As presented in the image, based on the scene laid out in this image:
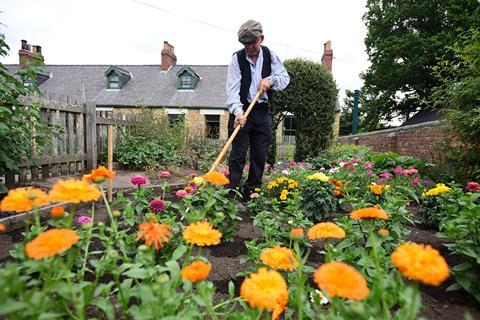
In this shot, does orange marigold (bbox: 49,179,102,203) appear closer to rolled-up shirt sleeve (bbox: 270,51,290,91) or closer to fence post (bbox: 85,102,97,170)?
rolled-up shirt sleeve (bbox: 270,51,290,91)

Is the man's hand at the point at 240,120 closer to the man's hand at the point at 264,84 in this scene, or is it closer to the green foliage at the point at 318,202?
the man's hand at the point at 264,84

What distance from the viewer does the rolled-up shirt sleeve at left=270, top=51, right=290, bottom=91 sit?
288 cm

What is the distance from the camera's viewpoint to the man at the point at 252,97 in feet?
9.21

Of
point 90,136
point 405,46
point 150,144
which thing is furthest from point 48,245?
point 405,46

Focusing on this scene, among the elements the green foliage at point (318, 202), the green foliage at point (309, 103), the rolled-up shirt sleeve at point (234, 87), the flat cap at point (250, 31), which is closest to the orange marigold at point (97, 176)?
the green foliage at point (318, 202)

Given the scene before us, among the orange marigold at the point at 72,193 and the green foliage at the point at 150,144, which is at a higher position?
the green foliage at the point at 150,144

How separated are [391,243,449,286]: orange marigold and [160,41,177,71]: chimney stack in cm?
2016

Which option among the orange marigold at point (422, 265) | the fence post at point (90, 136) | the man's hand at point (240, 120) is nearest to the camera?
the orange marigold at point (422, 265)

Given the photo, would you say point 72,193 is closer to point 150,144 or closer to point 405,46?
point 150,144

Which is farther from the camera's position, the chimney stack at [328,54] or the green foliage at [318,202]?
the chimney stack at [328,54]

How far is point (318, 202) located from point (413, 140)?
5381 mm

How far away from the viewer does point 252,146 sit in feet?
9.73

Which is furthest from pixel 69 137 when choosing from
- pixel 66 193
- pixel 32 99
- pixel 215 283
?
pixel 66 193

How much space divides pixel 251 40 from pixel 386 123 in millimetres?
20609
